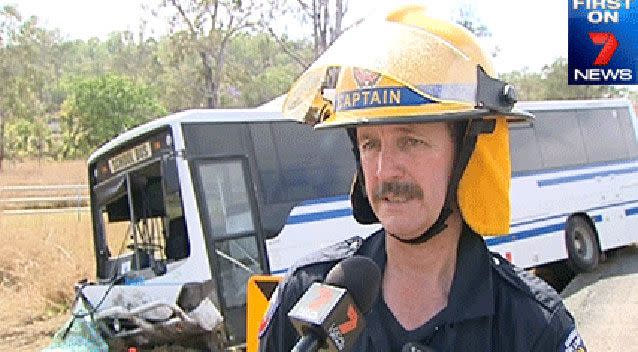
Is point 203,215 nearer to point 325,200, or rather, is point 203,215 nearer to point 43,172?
point 325,200

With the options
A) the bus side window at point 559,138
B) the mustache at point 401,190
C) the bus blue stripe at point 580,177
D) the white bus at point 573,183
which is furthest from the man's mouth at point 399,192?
the bus side window at point 559,138

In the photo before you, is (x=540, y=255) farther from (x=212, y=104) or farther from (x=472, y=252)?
(x=212, y=104)

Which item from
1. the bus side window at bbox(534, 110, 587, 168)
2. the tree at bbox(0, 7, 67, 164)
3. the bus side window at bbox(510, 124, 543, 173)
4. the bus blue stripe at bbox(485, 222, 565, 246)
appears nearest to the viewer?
the bus blue stripe at bbox(485, 222, 565, 246)

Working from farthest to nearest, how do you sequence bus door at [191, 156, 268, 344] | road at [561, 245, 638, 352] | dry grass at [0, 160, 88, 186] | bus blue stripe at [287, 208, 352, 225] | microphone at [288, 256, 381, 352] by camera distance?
dry grass at [0, 160, 88, 186] < road at [561, 245, 638, 352] < bus blue stripe at [287, 208, 352, 225] < bus door at [191, 156, 268, 344] < microphone at [288, 256, 381, 352]

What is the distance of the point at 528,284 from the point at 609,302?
8915 millimetres

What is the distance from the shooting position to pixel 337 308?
1299mm

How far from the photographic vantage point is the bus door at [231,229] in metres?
7.39

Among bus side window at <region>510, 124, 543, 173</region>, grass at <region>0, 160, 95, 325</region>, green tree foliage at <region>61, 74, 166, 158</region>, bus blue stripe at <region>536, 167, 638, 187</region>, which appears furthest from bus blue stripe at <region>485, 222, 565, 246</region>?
green tree foliage at <region>61, 74, 166, 158</region>

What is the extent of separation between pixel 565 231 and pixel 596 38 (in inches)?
110

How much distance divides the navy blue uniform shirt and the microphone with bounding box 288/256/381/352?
0.76 ft

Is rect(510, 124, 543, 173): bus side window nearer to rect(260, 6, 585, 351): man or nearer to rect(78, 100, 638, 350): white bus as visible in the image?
rect(78, 100, 638, 350): white bus

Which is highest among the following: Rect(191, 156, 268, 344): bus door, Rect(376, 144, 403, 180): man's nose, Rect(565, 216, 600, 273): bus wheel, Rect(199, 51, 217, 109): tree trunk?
Rect(199, 51, 217, 109): tree trunk

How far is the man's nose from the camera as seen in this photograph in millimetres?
1706

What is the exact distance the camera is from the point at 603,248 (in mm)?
12273
